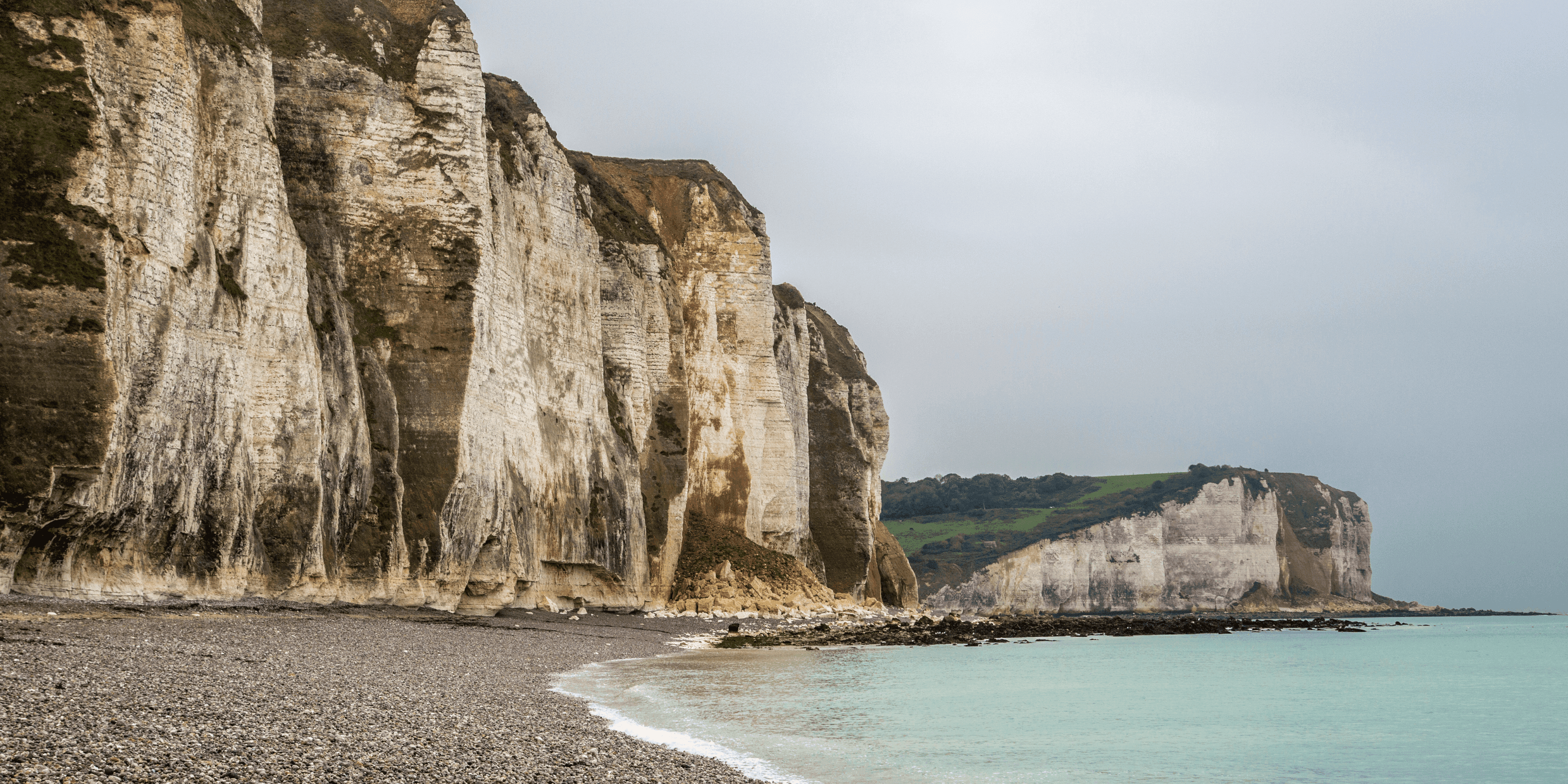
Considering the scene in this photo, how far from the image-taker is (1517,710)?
20.2 metres

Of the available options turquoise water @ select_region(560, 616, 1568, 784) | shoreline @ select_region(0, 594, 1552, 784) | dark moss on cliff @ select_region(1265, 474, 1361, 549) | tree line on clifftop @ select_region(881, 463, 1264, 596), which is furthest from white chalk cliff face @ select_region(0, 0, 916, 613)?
dark moss on cliff @ select_region(1265, 474, 1361, 549)

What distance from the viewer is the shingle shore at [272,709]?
786 centimetres

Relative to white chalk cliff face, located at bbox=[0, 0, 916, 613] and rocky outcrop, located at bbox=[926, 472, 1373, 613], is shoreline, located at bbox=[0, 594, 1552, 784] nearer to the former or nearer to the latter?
white chalk cliff face, located at bbox=[0, 0, 916, 613]

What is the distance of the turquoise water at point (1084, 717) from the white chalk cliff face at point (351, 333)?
25.1 feet

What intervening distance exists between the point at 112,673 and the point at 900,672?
18024 millimetres

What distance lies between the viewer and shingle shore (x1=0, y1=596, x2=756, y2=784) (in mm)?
7863

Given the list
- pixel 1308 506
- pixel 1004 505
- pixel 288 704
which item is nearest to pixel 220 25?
pixel 288 704

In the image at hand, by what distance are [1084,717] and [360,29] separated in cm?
2623

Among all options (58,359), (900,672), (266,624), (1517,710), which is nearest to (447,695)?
(266,624)

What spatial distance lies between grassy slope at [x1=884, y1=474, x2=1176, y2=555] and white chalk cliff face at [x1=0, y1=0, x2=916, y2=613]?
2729 inches

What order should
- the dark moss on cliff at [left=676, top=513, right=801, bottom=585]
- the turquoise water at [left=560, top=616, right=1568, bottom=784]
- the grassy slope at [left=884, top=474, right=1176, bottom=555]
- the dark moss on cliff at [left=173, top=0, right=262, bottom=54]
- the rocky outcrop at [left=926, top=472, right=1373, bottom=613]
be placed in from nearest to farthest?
the turquoise water at [left=560, top=616, right=1568, bottom=784], the dark moss on cliff at [left=173, top=0, right=262, bottom=54], the dark moss on cliff at [left=676, top=513, right=801, bottom=585], the rocky outcrop at [left=926, top=472, right=1373, bottom=613], the grassy slope at [left=884, top=474, right=1176, bottom=555]

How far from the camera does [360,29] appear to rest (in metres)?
32.1

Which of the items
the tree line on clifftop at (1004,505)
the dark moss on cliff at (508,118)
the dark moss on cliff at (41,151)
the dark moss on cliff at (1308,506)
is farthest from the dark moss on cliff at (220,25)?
the dark moss on cliff at (1308,506)

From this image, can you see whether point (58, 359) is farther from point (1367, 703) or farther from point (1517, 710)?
point (1517, 710)
